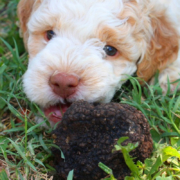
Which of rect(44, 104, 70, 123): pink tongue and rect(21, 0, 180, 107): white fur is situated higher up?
rect(21, 0, 180, 107): white fur

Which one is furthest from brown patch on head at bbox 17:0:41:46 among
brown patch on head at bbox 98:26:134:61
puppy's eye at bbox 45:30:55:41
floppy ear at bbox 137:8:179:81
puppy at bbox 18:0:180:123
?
floppy ear at bbox 137:8:179:81

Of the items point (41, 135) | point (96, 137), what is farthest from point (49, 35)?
point (96, 137)

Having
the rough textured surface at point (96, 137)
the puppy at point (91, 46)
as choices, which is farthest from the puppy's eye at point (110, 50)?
the rough textured surface at point (96, 137)

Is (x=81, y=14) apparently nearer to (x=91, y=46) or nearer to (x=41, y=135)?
(x=91, y=46)

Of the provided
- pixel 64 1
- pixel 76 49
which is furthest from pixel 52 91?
pixel 64 1

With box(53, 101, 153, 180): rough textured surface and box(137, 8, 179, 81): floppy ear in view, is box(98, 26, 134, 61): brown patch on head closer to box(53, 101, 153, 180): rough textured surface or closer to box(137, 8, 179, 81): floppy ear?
box(137, 8, 179, 81): floppy ear

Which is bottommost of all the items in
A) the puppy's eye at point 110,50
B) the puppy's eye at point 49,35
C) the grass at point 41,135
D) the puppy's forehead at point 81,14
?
the grass at point 41,135

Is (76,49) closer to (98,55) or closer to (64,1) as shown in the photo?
(98,55)

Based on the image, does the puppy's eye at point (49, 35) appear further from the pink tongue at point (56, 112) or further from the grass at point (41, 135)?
the pink tongue at point (56, 112)
